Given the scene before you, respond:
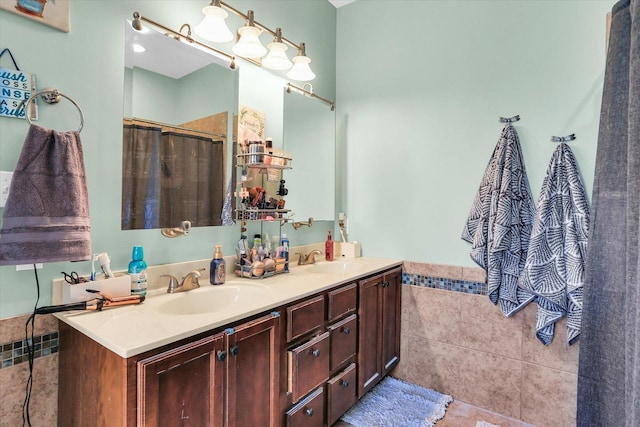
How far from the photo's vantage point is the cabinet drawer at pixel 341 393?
1.73 meters

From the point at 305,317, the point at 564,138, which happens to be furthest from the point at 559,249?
the point at 305,317

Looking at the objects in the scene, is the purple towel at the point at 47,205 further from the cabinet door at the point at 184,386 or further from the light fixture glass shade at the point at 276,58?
the light fixture glass shade at the point at 276,58

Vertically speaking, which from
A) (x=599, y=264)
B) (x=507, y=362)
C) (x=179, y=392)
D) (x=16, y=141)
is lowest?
(x=507, y=362)

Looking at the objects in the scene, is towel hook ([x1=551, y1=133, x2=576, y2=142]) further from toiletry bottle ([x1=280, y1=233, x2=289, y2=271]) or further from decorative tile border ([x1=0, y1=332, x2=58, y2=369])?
decorative tile border ([x1=0, y1=332, x2=58, y2=369])

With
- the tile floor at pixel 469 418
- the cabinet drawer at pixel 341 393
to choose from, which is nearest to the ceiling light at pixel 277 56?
the cabinet drawer at pixel 341 393

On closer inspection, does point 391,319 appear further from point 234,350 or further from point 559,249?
point 234,350

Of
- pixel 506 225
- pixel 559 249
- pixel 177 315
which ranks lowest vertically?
pixel 177 315

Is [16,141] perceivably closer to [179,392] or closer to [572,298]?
[179,392]

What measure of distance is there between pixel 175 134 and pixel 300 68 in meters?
0.97

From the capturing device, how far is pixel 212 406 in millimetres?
1126

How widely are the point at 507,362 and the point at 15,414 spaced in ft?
7.59

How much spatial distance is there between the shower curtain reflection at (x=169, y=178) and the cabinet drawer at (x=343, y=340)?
0.85 meters

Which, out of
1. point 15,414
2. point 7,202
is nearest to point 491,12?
point 7,202

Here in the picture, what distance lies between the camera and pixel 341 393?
1812mm
